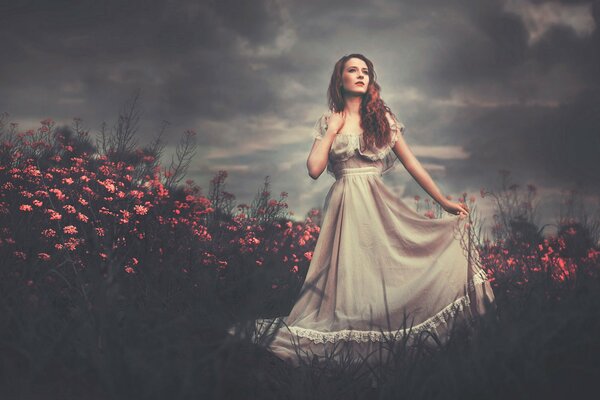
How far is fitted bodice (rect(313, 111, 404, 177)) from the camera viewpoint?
3.50 m

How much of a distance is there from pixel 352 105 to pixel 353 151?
0.38 metres

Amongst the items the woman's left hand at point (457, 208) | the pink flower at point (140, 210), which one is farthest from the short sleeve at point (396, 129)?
the pink flower at point (140, 210)

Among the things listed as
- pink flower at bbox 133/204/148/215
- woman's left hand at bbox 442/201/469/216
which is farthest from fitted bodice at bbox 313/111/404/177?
pink flower at bbox 133/204/148/215

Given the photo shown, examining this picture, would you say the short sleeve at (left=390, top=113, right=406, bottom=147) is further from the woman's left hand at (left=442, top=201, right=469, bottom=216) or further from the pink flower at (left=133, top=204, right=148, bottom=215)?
the pink flower at (left=133, top=204, right=148, bottom=215)

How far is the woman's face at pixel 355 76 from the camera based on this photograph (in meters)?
3.67

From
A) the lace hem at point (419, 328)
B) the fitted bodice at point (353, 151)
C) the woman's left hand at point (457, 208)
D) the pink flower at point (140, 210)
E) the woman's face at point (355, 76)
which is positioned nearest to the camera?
the lace hem at point (419, 328)

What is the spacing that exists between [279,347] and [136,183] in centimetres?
261

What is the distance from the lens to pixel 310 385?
246 cm

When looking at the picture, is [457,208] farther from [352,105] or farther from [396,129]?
[352,105]

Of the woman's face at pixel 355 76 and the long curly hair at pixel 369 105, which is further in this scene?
the woman's face at pixel 355 76

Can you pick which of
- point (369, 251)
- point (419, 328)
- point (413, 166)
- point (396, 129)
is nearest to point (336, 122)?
point (396, 129)

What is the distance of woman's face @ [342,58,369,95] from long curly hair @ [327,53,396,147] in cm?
5

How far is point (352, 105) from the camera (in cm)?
370

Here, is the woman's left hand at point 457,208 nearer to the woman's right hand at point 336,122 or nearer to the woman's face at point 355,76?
the woman's right hand at point 336,122
